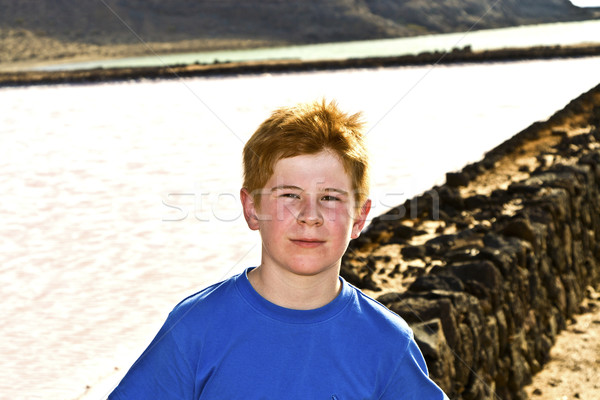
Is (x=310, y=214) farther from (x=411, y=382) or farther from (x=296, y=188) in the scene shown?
(x=411, y=382)

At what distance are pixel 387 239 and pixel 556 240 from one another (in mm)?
1167

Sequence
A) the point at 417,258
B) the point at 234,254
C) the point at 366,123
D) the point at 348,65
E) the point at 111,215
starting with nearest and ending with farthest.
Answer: the point at 366,123, the point at 417,258, the point at 234,254, the point at 111,215, the point at 348,65

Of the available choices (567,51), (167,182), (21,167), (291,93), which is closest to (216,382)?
(167,182)

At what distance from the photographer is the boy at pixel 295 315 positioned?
1.40 metres

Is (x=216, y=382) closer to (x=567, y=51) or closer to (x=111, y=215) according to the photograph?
(x=111, y=215)

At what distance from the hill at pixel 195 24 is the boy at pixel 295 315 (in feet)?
233

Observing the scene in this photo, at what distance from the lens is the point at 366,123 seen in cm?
159

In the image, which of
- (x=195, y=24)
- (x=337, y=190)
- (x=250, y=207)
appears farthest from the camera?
(x=195, y=24)

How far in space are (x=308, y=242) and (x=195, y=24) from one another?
98.6 metres

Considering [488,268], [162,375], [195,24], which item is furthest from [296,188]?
[195,24]

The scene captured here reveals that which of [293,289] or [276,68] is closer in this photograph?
[293,289]

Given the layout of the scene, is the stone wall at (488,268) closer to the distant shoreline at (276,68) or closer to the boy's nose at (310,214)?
the boy's nose at (310,214)

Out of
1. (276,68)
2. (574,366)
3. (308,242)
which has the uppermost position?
(308,242)

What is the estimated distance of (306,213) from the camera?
1.47 meters
